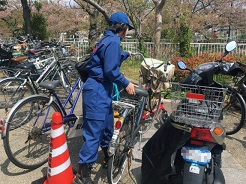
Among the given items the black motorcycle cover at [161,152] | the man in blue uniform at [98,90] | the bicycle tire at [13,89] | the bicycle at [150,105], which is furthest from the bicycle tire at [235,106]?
the bicycle tire at [13,89]

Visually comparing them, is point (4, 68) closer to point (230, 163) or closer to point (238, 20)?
point (230, 163)

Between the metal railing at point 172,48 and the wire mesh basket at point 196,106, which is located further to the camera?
the metal railing at point 172,48

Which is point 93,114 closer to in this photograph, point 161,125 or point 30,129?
point 161,125

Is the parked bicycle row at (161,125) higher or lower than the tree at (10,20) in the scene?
lower

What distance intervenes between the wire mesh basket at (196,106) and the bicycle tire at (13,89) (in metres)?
2.91

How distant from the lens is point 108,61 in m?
2.22

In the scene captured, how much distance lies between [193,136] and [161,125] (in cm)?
69

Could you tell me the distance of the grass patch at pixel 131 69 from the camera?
7.93 meters

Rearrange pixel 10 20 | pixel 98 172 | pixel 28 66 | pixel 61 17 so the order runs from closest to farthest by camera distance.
Result: 1. pixel 98 172
2. pixel 28 66
3. pixel 10 20
4. pixel 61 17

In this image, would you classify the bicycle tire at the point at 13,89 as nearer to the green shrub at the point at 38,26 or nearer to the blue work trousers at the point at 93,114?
the blue work trousers at the point at 93,114

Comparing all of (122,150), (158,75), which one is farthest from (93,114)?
(158,75)

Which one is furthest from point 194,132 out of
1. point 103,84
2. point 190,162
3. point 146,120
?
point 146,120

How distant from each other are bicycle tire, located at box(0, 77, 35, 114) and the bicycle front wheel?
4.03ft

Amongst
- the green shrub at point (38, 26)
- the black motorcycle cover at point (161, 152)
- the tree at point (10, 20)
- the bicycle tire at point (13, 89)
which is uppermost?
the tree at point (10, 20)
